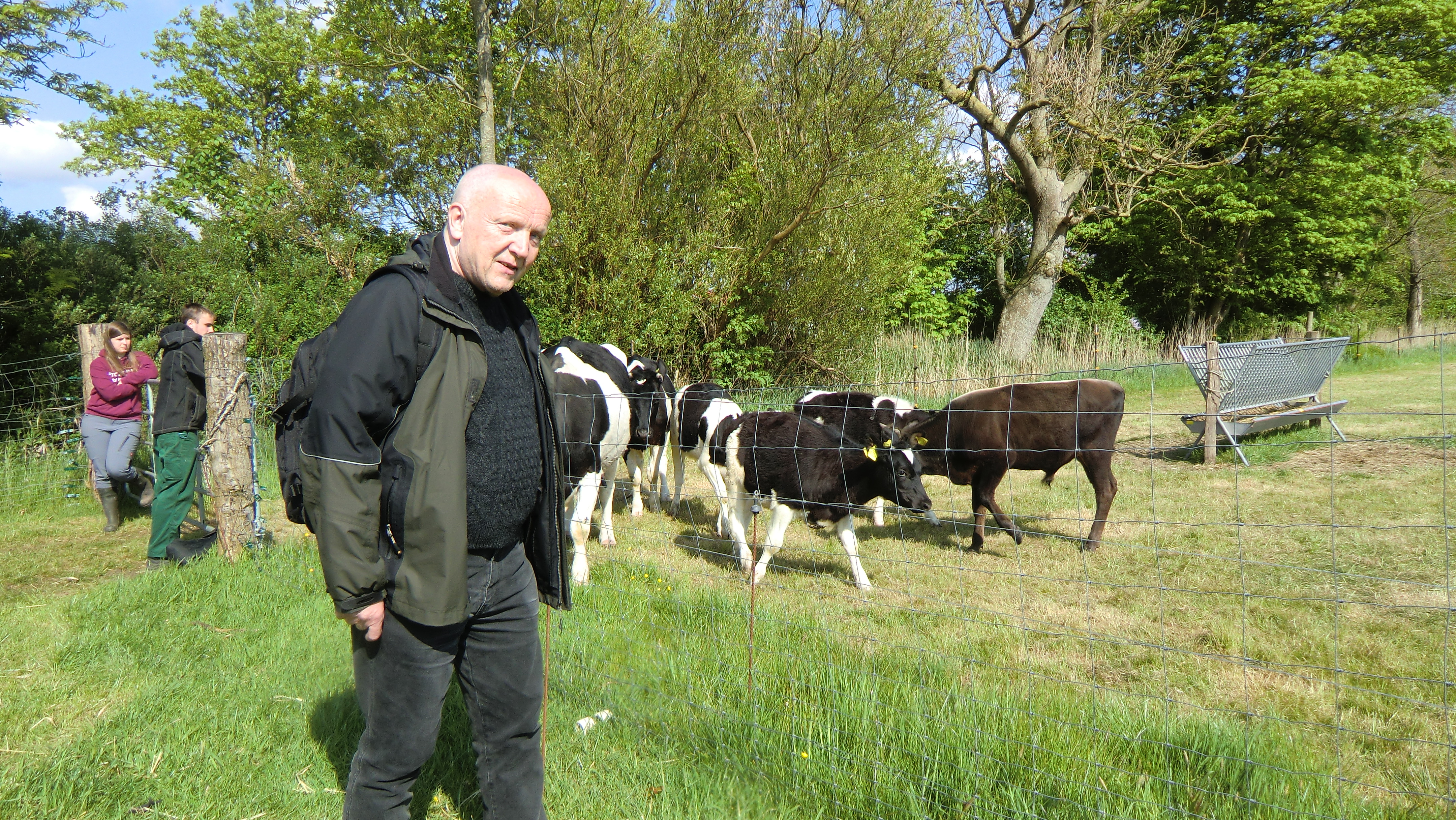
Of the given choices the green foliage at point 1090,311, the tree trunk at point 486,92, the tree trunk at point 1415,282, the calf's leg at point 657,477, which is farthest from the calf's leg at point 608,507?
the tree trunk at point 1415,282

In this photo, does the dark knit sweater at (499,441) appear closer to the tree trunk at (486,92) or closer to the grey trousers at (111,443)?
the grey trousers at (111,443)

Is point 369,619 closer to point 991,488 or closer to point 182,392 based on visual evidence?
point 182,392

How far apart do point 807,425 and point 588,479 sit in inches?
76.3

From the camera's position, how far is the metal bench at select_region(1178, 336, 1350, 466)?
920 centimetres

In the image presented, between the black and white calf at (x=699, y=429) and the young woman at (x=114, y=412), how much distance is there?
5075 millimetres

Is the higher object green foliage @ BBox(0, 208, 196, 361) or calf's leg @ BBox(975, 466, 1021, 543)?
green foliage @ BBox(0, 208, 196, 361)

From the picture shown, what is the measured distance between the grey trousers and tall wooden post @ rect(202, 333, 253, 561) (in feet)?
6.93

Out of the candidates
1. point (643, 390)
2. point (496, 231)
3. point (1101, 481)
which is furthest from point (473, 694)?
point (1101, 481)

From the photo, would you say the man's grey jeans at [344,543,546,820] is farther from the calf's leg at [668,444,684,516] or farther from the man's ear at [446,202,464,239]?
the calf's leg at [668,444,684,516]

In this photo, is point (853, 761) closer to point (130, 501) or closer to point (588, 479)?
point (588, 479)

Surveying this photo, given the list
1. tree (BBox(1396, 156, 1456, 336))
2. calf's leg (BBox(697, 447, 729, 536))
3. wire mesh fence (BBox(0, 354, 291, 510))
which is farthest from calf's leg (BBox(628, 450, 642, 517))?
tree (BBox(1396, 156, 1456, 336))

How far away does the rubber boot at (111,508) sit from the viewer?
24.1 feet

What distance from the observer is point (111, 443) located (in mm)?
7090

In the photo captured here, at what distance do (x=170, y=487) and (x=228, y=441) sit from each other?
779 millimetres
